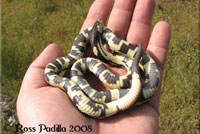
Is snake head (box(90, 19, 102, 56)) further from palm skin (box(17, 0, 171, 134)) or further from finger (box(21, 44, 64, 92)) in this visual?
finger (box(21, 44, 64, 92))

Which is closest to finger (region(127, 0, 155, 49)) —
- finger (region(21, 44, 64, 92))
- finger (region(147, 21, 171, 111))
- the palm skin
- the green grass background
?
the palm skin

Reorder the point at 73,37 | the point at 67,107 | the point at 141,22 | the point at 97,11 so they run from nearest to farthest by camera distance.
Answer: the point at 67,107, the point at 141,22, the point at 97,11, the point at 73,37

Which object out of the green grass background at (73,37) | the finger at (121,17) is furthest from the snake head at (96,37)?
the green grass background at (73,37)

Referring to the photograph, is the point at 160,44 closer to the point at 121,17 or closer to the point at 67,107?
the point at 121,17

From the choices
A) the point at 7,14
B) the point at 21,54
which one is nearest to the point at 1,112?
the point at 21,54

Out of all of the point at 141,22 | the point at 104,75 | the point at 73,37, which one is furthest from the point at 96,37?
the point at 73,37
